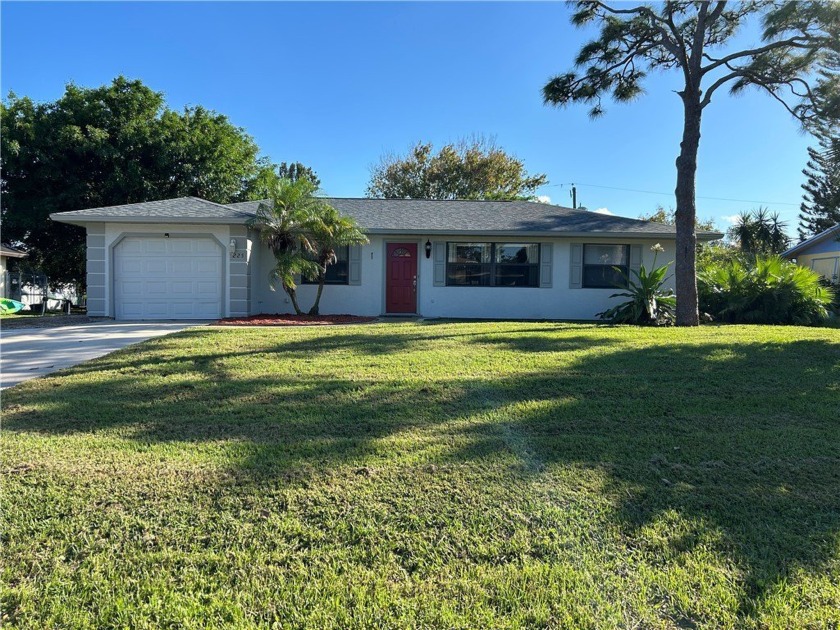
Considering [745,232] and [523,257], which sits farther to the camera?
[745,232]

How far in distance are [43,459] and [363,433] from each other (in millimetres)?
2168

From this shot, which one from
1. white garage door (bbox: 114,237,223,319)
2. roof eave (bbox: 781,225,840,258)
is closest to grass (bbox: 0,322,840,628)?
white garage door (bbox: 114,237,223,319)

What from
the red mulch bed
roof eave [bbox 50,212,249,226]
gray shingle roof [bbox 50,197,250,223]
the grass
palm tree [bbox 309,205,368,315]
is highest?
gray shingle roof [bbox 50,197,250,223]

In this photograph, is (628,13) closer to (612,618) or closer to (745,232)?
(612,618)

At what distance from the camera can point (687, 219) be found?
11383mm

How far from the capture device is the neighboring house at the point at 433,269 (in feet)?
42.4

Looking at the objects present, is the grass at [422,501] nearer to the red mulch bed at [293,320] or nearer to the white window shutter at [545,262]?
the red mulch bed at [293,320]

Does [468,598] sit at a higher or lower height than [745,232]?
lower

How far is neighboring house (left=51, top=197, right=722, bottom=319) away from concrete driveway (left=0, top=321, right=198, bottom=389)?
147 centimetres

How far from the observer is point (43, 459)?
→ 11.3ft

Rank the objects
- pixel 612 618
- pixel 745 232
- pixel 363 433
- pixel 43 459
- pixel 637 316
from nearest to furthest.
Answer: pixel 612 618, pixel 43 459, pixel 363 433, pixel 637 316, pixel 745 232

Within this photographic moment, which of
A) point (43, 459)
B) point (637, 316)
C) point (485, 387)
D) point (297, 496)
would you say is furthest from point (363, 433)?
point (637, 316)

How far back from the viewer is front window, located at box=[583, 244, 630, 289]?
548 inches

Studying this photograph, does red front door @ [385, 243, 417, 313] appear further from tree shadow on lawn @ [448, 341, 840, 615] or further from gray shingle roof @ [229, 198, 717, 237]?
tree shadow on lawn @ [448, 341, 840, 615]
